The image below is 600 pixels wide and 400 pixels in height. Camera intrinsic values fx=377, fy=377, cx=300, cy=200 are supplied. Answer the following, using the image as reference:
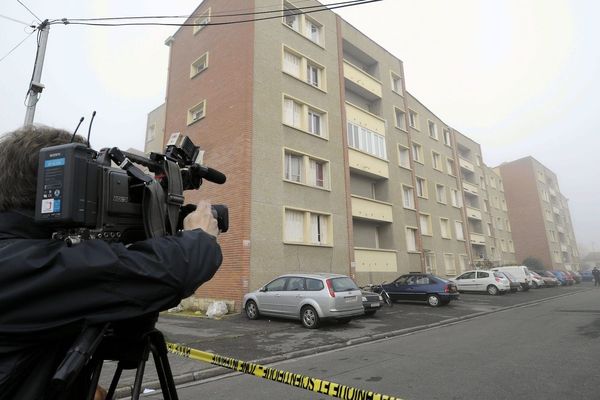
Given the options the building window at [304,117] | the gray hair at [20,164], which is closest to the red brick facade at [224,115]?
the building window at [304,117]

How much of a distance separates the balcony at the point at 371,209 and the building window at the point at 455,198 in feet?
41.2

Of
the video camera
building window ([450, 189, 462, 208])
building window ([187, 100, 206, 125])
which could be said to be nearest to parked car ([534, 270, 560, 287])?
building window ([450, 189, 462, 208])

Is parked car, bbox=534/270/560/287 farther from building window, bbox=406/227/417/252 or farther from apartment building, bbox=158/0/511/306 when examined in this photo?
building window, bbox=406/227/417/252

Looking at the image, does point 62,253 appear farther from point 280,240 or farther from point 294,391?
point 280,240

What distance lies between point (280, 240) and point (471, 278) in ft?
51.1

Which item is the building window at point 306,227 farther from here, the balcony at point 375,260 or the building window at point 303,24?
the building window at point 303,24

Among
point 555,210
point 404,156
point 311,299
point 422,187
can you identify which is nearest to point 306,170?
point 311,299

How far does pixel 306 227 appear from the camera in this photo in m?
16.7

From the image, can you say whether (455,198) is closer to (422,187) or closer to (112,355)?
(422,187)

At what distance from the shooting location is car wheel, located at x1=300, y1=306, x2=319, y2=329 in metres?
10.9

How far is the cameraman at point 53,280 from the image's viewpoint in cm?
108

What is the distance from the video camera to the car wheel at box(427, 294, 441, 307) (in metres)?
17.1

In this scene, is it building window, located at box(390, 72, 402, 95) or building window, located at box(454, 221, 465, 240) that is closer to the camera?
building window, located at box(390, 72, 402, 95)

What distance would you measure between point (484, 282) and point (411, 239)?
16.9 feet
